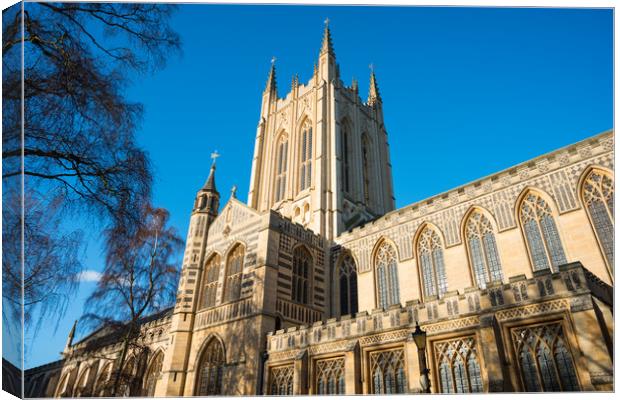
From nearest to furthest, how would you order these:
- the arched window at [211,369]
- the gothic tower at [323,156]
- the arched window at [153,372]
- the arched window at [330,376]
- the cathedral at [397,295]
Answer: the cathedral at [397,295] < the arched window at [330,376] < the arched window at [211,369] < the arched window at [153,372] < the gothic tower at [323,156]

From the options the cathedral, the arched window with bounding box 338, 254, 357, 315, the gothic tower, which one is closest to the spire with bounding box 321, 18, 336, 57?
the gothic tower

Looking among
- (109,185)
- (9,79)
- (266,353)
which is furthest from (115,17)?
(266,353)

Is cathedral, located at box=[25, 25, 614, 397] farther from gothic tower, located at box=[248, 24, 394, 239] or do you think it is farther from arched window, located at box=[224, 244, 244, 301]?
gothic tower, located at box=[248, 24, 394, 239]

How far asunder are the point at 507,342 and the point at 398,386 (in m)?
3.87

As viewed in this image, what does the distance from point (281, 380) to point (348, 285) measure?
7.51m

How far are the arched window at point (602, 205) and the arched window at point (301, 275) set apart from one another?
43.2ft

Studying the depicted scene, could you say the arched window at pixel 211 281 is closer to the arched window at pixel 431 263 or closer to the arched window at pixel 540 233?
the arched window at pixel 431 263

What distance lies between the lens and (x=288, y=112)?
128 ft

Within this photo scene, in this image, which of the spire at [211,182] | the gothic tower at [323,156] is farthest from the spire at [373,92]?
the spire at [211,182]

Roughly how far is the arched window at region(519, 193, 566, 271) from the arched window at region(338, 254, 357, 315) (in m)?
9.01

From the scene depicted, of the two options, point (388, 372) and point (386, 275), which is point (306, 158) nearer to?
point (386, 275)

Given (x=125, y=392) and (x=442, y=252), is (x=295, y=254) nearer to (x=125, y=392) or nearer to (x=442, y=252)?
(x=442, y=252)

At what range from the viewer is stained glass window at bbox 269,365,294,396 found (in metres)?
15.9

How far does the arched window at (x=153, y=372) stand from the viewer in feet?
76.7
